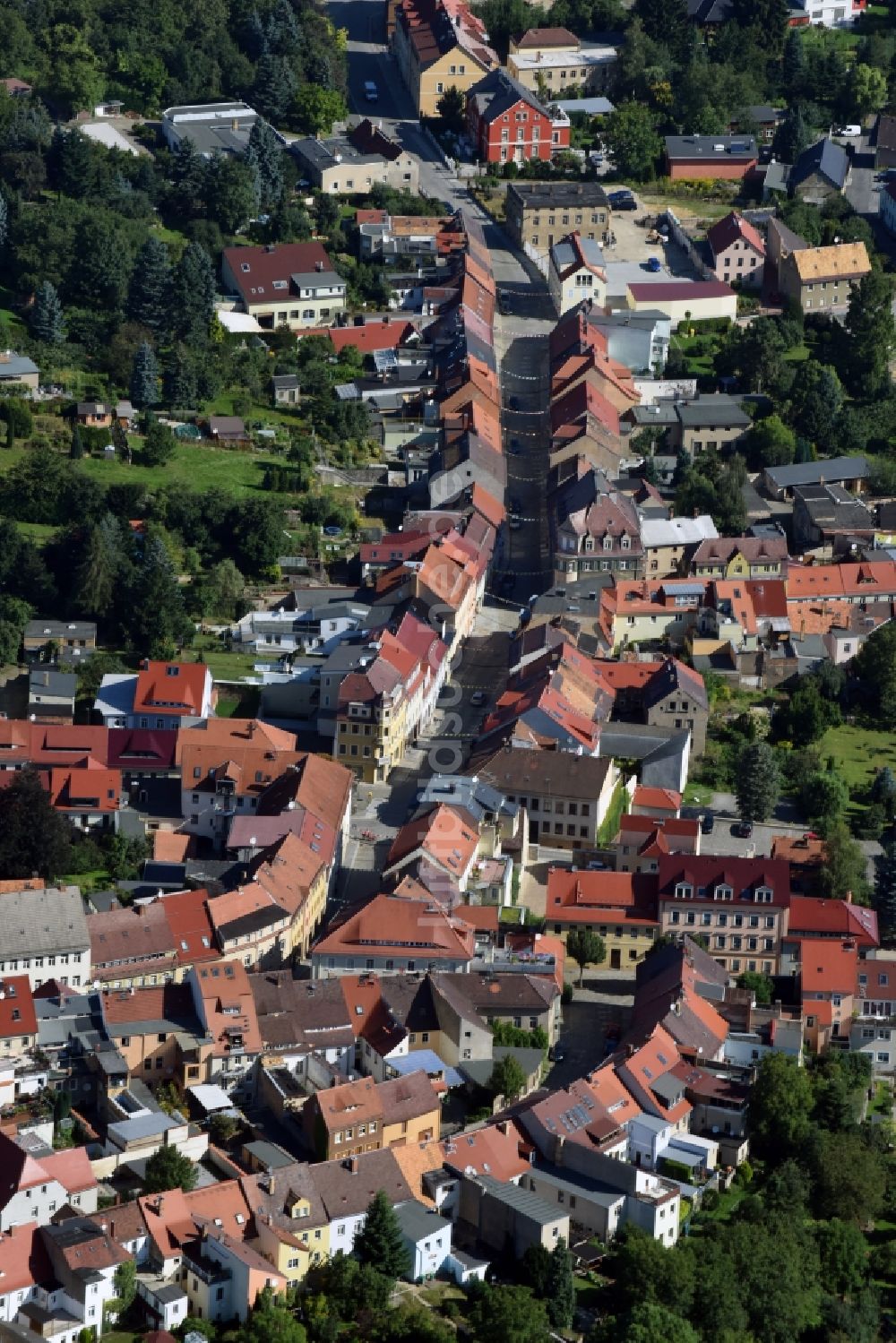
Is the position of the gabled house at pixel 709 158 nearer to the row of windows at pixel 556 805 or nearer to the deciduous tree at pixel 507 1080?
the row of windows at pixel 556 805

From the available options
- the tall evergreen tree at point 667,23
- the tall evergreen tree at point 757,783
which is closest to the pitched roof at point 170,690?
the tall evergreen tree at point 757,783

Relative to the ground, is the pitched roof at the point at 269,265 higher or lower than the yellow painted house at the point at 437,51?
lower

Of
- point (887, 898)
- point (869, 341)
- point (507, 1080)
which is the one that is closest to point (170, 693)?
point (507, 1080)

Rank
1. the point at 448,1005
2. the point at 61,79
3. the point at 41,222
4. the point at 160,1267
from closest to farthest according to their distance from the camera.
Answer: the point at 160,1267, the point at 448,1005, the point at 41,222, the point at 61,79

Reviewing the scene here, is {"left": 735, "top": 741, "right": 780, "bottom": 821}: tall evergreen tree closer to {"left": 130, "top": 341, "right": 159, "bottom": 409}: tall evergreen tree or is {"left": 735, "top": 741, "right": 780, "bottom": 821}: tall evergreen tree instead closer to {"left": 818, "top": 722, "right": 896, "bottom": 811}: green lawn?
{"left": 818, "top": 722, "right": 896, "bottom": 811}: green lawn

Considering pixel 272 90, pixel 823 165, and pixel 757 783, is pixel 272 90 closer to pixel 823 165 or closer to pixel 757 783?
pixel 823 165

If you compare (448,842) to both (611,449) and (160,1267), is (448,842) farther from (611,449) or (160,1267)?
(611,449)

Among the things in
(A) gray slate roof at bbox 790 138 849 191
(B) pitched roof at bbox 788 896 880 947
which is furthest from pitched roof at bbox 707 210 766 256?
(B) pitched roof at bbox 788 896 880 947

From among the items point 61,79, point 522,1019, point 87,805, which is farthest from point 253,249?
point 522,1019
